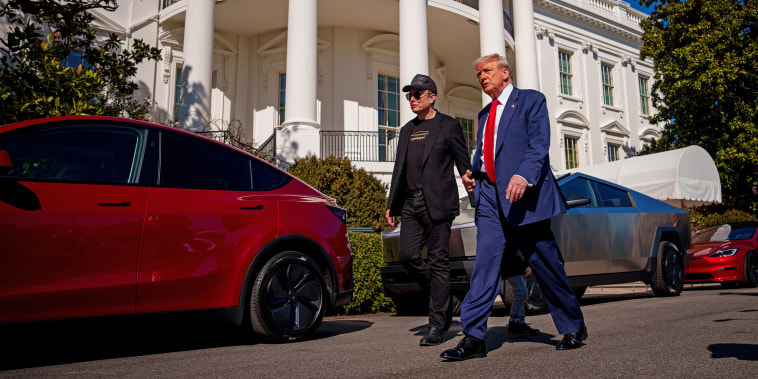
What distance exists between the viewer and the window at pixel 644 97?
2669 centimetres

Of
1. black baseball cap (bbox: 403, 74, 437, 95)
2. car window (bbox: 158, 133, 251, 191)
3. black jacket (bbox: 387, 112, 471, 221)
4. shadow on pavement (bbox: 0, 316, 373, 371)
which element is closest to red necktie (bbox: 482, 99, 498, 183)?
black jacket (bbox: 387, 112, 471, 221)

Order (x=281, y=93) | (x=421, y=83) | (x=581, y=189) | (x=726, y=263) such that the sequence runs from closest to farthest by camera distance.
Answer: (x=421, y=83)
(x=581, y=189)
(x=726, y=263)
(x=281, y=93)

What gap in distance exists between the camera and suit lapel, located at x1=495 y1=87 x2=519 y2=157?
362 cm

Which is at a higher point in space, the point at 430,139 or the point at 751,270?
the point at 430,139

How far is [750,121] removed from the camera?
55.1ft

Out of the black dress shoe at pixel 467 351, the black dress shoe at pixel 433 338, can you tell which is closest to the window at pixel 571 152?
the black dress shoe at pixel 433 338

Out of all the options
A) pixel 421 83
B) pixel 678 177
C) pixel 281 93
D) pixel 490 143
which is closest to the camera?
pixel 490 143

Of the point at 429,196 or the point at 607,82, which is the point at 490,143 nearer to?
the point at 429,196

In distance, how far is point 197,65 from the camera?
13.8m

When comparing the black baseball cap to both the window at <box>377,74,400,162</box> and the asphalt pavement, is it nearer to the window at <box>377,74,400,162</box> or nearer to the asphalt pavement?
the asphalt pavement

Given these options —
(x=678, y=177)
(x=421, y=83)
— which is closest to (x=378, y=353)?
(x=421, y=83)

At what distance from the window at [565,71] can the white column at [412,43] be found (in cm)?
1062

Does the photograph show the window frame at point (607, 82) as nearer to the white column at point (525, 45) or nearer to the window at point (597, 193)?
the white column at point (525, 45)

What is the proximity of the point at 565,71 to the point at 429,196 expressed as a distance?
844 inches
